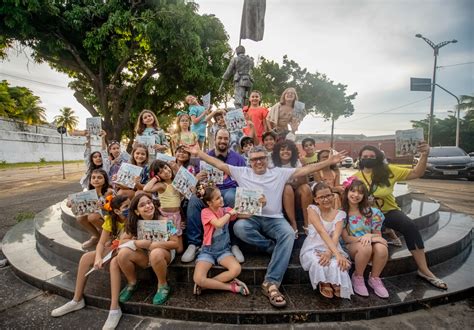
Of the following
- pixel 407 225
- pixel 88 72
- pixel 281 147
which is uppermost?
pixel 88 72

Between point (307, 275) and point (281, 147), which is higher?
point (281, 147)

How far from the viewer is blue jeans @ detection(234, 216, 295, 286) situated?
112 inches

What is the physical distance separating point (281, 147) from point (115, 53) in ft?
33.4

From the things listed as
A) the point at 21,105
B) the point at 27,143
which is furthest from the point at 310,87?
the point at 21,105

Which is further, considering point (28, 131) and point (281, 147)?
point (28, 131)

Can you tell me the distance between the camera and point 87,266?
2756mm

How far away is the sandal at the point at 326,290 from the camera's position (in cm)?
262

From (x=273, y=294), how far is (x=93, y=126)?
4.15 metres

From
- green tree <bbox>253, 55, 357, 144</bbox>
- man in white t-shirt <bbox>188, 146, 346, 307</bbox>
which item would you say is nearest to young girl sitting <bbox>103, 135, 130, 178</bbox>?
man in white t-shirt <bbox>188, 146, 346, 307</bbox>

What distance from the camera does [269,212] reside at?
3.21 m

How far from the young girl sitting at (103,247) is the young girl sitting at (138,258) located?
25 cm

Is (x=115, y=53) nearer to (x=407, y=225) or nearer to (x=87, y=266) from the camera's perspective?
(x=87, y=266)

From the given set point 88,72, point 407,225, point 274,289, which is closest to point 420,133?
point 407,225

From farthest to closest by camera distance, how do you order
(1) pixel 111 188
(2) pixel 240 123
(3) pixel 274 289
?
(2) pixel 240 123
(1) pixel 111 188
(3) pixel 274 289
